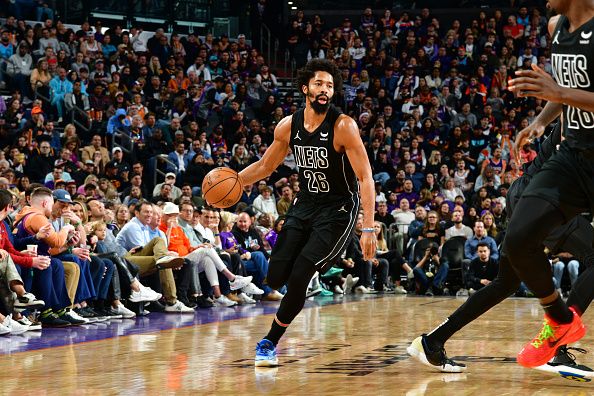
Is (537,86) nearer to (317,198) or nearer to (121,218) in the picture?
(317,198)

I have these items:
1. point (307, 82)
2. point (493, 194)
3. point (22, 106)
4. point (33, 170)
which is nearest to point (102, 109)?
point (22, 106)

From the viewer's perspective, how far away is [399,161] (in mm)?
18594

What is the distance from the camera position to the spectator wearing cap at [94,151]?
49.3 ft

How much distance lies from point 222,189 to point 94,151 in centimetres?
933

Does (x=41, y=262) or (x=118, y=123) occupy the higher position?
(x=118, y=123)

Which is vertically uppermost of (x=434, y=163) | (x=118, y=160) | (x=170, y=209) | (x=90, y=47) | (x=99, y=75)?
(x=90, y=47)

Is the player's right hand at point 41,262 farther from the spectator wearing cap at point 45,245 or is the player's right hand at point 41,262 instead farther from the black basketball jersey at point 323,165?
the black basketball jersey at point 323,165

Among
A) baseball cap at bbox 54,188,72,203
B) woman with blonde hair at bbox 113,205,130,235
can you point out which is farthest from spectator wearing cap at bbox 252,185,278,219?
baseball cap at bbox 54,188,72,203

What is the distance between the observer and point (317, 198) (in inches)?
241

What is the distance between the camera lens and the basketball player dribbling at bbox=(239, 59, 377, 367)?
19.4 ft

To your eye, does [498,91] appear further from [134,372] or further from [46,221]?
[134,372]

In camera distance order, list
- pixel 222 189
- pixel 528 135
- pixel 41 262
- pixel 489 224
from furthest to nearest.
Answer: pixel 489 224, pixel 41 262, pixel 222 189, pixel 528 135

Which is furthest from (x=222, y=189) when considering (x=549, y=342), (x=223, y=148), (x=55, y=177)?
(x=223, y=148)

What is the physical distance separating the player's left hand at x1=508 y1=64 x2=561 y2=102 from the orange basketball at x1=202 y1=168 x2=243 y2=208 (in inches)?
97.7
